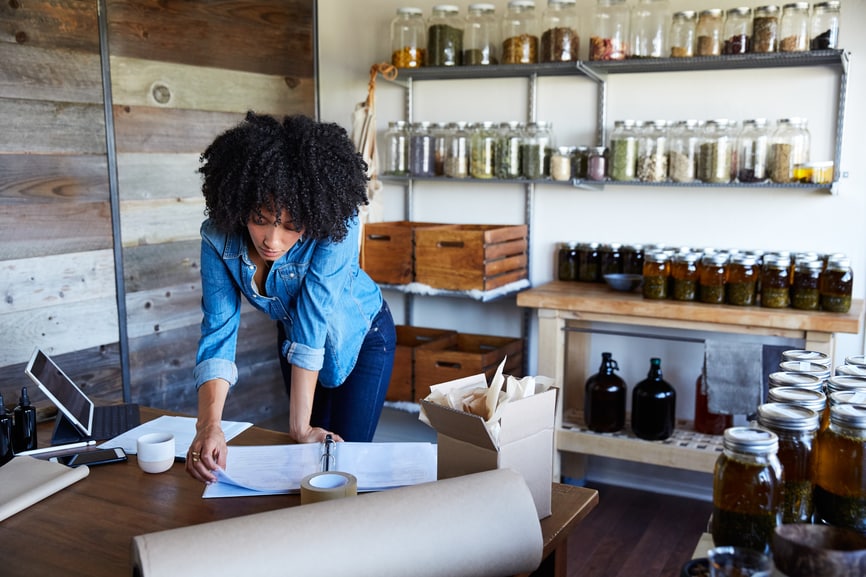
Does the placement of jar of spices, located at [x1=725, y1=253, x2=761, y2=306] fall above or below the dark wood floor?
above

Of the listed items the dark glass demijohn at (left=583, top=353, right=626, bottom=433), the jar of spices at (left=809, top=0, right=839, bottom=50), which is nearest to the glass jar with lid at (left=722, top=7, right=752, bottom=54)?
the jar of spices at (left=809, top=0, right=839, bottom=50)

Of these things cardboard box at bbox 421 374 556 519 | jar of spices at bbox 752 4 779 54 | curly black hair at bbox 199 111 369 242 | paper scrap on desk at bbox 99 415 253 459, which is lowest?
paper scrap on desk at bbox 99 415 253 459

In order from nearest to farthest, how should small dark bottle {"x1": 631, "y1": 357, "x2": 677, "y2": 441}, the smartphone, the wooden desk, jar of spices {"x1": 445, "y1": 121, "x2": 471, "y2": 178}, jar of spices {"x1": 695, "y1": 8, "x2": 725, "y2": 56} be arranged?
the wooden desk
the smartphone
jar of spices {"x1": 695, "y1": 8, "x2": 725, "y2": 56}
small dark bottle {"x1": 631, "y1": 357, "x2": 677, "y2": 441}
jar of spices {"x1": 445, "y1": 121, "x2": 471, "y2": 178}

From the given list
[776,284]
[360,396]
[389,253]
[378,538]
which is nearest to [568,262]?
[389,253]

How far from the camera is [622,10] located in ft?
10.1

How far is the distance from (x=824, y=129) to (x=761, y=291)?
25.9 inches

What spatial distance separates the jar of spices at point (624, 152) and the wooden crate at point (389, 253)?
31.1 inches

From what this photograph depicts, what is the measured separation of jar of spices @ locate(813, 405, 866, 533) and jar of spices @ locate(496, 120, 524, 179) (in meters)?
2.38

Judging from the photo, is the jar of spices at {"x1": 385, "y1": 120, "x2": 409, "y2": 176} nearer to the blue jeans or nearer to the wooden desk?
the blue jeans

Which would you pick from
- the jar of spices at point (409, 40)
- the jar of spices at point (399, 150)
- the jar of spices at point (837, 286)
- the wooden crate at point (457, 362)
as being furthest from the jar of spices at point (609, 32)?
the wooden crate at point (457, 362)

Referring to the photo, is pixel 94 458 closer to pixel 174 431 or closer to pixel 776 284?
pixel 174 431

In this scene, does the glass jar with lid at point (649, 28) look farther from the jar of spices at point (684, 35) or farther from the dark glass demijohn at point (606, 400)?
the dark glass demijohn at point (606, 400)

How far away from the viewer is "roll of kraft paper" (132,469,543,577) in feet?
3.20

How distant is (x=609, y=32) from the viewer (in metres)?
3.11
